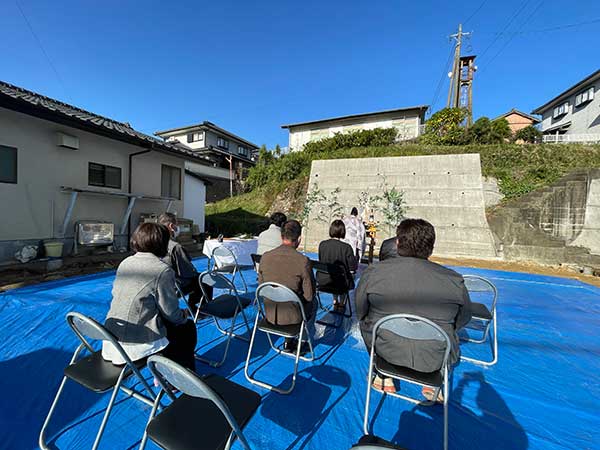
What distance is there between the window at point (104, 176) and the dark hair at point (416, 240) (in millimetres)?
7367

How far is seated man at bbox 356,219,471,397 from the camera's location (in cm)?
145

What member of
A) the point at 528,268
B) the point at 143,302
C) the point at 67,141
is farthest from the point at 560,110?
the point at 67,141

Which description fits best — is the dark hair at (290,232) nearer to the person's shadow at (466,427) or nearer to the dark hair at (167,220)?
the dark hair at (167,220)

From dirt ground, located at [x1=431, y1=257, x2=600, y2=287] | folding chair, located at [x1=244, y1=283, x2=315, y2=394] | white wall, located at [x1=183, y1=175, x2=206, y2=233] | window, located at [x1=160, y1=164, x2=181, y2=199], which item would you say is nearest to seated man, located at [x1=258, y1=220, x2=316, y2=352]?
folding chair, located at [x1=244, y1=283, x2=315, y2=394]

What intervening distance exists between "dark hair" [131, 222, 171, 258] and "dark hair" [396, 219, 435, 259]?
156cm

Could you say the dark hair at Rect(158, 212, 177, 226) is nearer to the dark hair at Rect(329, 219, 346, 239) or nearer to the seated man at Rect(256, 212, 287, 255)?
the seated man at Rect(256, 212, 287, 255)

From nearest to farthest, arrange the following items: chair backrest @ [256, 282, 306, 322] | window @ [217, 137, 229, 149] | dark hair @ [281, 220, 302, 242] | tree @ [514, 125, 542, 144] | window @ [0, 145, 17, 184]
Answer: chair backrest @ [256, 282, 306, 322], dark hair @ [281, 220, 302, 242], window @ [0, 145, 17, 184], tree @ [514, 125, 542, 144], window @ [217, 137, 229, 149]

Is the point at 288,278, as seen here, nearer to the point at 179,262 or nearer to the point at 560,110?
the point at 179,262

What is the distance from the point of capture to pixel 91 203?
6.00 m

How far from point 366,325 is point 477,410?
0.98 m

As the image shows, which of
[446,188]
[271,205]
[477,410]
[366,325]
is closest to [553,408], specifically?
[477,410]

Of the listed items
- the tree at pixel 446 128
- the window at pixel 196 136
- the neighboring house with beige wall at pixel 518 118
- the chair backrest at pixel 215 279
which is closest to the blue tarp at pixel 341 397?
the chair backrest at pixel 215 279

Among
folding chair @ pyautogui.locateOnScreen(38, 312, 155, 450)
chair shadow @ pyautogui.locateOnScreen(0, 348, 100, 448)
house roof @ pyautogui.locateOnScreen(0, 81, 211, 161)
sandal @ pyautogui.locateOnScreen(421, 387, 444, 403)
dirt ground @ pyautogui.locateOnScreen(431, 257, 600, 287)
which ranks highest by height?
house roof @ pyautogui.locateOnScreen(0, 81, 211, 161)

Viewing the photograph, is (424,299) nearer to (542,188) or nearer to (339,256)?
(339,256)
